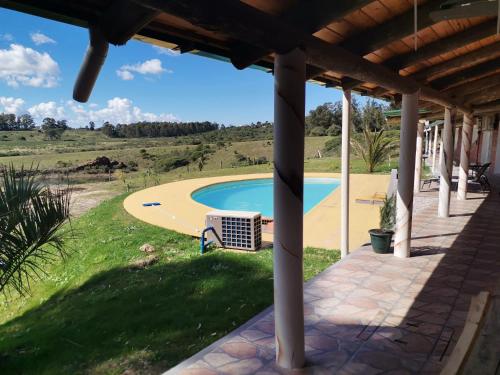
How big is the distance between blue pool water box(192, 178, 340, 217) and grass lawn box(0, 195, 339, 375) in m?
7.43

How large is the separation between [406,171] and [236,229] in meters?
3.47

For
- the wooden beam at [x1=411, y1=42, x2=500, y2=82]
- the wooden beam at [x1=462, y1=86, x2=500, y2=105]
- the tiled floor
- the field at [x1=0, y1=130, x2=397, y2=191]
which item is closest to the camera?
the tiled floor

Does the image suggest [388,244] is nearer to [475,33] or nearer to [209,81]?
[475,33]

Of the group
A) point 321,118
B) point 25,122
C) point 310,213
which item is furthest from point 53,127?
point 310,213

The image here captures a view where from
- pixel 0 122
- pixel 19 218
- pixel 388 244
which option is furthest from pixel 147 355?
pixel 0 122

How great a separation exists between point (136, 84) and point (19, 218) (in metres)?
97.3

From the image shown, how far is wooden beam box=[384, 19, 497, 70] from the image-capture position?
3.76m

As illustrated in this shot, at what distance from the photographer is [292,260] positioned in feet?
9.29

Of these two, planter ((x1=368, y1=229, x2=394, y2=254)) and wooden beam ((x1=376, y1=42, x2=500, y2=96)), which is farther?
planter ((x1=368, y1=229, x2=394, y2=254))

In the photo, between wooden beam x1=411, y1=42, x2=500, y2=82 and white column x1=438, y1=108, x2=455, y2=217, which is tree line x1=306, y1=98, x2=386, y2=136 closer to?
white column x1=438, y1=108, x2=455, y2=217

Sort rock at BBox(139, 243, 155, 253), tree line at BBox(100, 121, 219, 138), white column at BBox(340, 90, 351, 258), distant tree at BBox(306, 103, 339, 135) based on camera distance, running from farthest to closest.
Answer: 1. tree line at BBox(100, 121, 219, 138)
2. distant tree at BBox(306, 103, 339, 135)
3. rock at BBox(139, 243, 155, 253)
4. white column at BBox(340, 90, 351, 258)

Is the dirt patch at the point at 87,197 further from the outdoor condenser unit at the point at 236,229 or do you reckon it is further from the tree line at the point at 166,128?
the tree line at the point at 166,128

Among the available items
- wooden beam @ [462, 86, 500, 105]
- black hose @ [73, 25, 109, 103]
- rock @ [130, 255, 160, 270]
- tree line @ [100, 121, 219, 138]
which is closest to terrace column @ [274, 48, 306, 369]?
black hose @ [73, 25, 109, 103]

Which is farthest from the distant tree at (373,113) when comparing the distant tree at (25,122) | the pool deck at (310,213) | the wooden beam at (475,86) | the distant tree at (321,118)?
the distant tree at (25,122)
